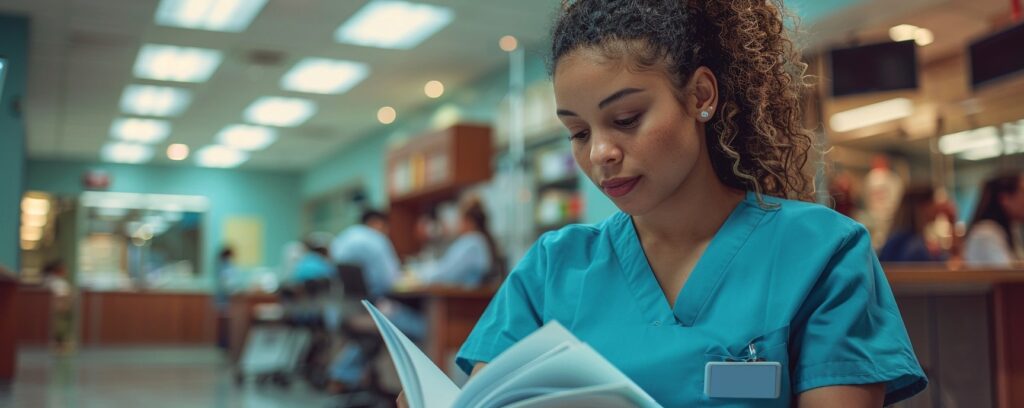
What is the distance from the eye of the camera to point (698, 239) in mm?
944

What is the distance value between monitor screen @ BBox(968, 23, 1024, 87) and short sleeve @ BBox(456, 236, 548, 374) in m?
3.12

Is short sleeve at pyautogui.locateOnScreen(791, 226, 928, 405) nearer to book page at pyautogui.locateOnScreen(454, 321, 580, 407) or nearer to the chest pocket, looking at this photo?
the chest pocket

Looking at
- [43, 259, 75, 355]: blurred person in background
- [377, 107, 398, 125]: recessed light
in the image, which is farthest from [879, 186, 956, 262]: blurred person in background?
[43, 259, 75, 355]: blurred person in background

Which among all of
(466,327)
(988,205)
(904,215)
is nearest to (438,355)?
(466,327)

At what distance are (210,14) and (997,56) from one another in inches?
211

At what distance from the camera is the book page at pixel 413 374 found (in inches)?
32.5

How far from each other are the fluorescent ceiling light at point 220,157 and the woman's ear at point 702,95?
12.3 meters

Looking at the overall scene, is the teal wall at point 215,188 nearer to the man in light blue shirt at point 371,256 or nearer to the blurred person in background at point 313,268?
the blurred person in background at point 313,268

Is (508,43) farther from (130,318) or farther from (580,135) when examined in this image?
(130,318)

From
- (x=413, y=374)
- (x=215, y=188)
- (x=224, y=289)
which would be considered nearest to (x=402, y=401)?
(x=413, y=374)

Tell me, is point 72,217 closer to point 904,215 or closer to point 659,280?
point 904,215

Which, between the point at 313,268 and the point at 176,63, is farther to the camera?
the point at 176,63

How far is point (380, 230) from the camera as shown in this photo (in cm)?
625

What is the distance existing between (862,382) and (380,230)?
5.59 meters
